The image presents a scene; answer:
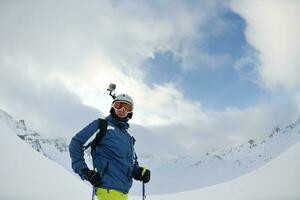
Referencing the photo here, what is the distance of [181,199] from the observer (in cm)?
1268

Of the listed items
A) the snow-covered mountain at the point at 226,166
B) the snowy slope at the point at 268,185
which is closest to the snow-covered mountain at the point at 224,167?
the snow-covered mountain at the point at 226,166

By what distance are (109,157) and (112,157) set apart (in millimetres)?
36

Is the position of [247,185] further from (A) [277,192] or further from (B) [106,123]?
(B) [106,123]

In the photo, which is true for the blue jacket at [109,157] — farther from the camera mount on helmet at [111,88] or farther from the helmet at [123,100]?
the camera mount on helmet at [111,88]

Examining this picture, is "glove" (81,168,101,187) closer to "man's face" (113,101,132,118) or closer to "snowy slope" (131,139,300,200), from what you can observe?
"man's face" (113,101,132,118)

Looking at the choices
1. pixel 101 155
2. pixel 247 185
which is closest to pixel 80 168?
pixel 101 155

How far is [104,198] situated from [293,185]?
626 centimetres

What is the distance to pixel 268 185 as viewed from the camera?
428 inches

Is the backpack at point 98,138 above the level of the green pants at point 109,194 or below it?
above

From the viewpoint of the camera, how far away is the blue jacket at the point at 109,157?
518 centimetres

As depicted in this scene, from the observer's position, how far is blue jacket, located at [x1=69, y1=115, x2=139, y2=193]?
5.18 m

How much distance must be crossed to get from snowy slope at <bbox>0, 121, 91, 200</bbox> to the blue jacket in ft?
12.7

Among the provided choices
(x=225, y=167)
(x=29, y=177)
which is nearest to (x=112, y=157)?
(x=29, y=177)

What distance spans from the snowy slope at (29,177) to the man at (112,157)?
3.88 meters
